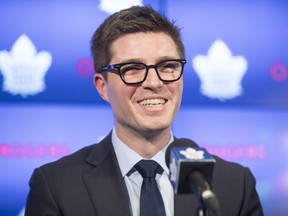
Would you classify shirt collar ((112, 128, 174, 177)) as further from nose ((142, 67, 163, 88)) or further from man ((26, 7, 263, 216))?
nose ((142, 67, 163, 88))

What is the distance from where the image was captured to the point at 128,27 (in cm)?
140

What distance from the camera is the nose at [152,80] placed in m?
1.32

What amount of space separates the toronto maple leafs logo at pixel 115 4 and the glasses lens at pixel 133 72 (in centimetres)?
69

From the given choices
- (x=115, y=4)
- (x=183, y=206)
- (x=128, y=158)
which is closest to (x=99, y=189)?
(x=128, y=158)

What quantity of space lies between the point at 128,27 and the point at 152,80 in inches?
7.8

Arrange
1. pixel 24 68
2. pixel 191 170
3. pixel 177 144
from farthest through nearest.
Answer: pixel 24 68 → pixel 177 144 → pixel 191 170

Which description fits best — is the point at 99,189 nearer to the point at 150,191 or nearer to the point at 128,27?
the point at 150,191

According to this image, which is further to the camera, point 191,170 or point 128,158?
point 128,158

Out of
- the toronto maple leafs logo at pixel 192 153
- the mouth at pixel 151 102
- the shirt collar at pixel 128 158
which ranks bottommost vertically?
the shirt collar at pixel 128 158

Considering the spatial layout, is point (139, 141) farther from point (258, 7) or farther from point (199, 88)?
point (258, 7)

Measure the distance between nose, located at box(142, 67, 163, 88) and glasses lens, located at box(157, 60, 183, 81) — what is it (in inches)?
0.7

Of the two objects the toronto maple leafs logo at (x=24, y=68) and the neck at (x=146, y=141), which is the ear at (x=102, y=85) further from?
the toronto maple leafs logo at (x=24, y=68)

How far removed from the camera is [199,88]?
2.00 metres

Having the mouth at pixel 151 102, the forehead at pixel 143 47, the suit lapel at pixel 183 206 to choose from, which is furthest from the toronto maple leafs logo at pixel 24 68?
the suit lapel at pixel 183 206
